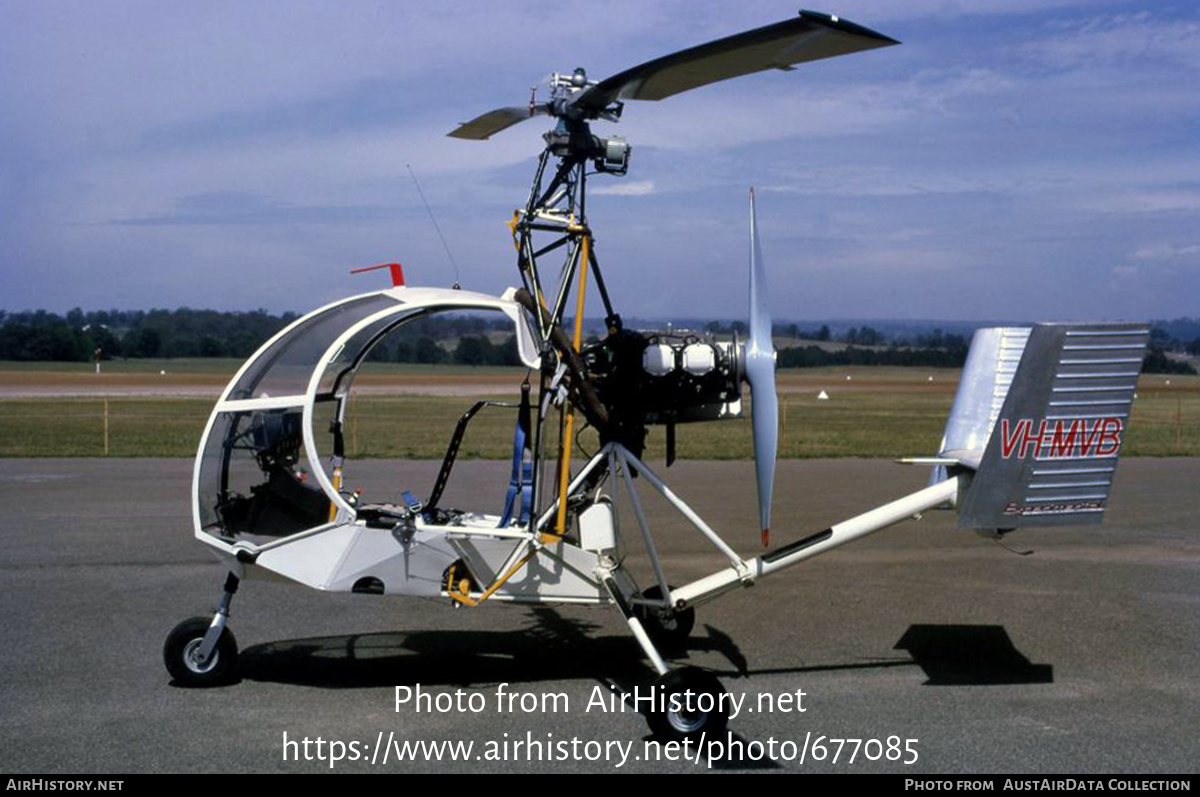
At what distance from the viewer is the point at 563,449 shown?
6.88m

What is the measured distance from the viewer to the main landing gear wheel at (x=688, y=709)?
606cm

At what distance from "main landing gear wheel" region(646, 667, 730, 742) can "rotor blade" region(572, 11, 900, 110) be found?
3040mm

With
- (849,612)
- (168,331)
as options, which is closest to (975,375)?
(849,612)

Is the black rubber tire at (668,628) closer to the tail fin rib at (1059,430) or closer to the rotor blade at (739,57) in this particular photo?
the tail fin rib at (1059,430)

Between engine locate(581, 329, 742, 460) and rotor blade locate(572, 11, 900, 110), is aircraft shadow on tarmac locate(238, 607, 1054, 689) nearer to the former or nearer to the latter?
engine locate(581, 329, 742, 460)

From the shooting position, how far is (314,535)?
6781 millimetres

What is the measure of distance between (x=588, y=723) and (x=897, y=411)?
123ft

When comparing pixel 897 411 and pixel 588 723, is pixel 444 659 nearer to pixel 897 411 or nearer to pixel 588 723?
pixel 588 723

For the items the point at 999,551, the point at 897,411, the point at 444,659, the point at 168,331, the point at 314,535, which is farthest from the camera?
the point at 168,331

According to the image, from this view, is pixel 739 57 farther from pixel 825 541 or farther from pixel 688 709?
pixel 688 709

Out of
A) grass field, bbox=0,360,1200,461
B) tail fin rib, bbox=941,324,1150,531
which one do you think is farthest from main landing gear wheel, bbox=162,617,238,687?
grass field, bbox=0,360,1200,461

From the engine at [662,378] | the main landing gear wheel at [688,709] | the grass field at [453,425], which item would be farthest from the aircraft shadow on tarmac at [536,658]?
the grass field at [453,425]

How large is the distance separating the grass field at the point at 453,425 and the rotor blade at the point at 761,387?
4.69 m

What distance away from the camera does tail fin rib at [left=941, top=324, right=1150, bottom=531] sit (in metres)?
6.48
